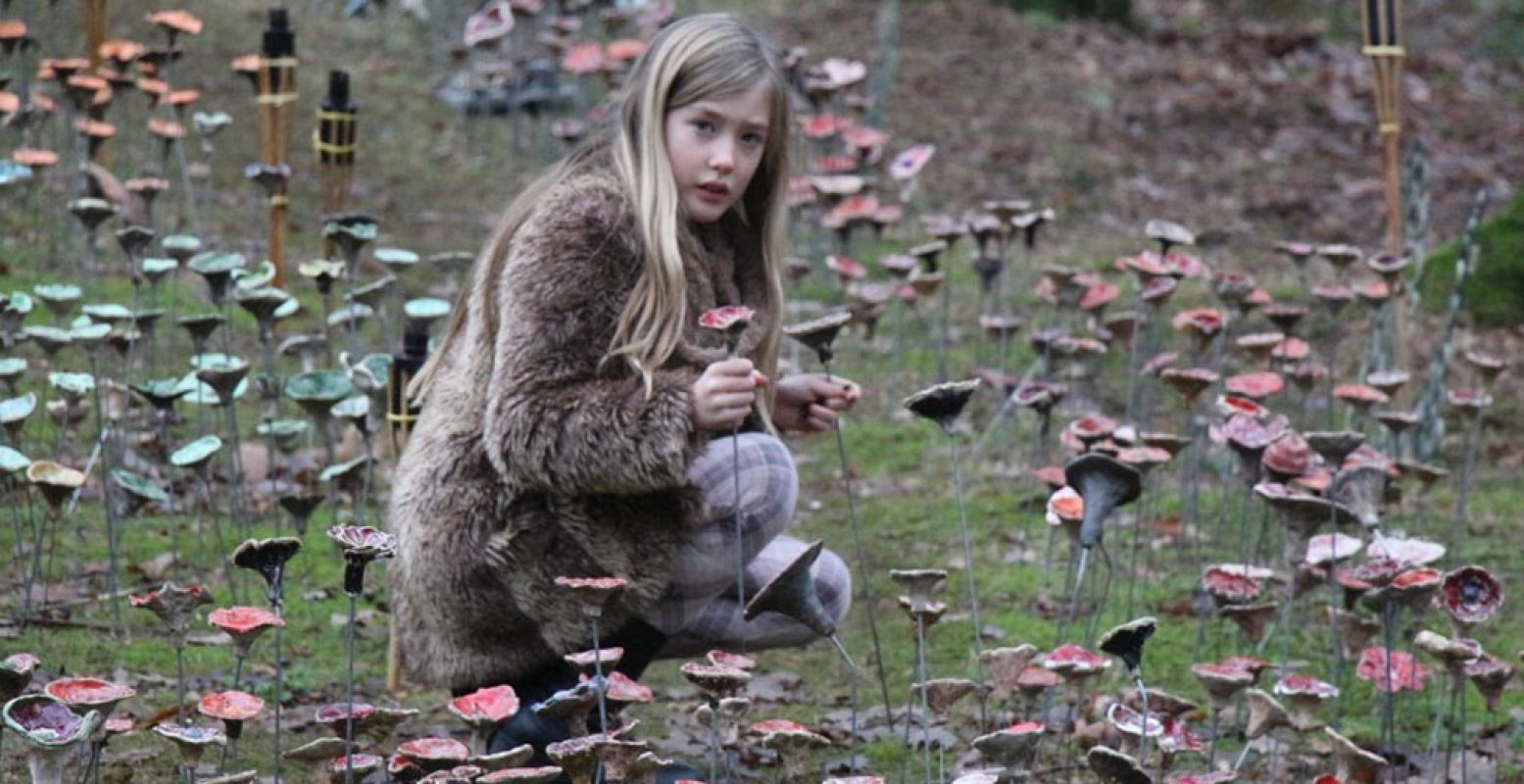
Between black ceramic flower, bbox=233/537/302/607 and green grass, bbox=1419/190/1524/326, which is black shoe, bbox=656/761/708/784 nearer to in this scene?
black ceramic flower, bbox=233/537/302/607

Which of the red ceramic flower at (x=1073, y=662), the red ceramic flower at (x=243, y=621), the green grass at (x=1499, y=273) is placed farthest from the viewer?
the green grass at (x=1499, y=273)

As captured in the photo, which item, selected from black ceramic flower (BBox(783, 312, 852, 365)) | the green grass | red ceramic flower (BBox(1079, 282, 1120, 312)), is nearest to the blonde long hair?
black ceramic flower (BBox(783, 312, 852, 365))

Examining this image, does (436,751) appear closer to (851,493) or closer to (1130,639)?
(1130,639)

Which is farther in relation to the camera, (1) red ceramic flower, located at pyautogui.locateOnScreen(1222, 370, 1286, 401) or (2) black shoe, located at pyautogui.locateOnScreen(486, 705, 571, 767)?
(1) red ceramic flower, located at pyautogui.locateOnScreen(1222, 370, 1286, 401)

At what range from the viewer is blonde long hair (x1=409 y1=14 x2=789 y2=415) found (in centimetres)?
352

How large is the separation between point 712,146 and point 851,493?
157cm

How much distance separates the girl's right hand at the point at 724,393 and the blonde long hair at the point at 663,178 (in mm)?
105

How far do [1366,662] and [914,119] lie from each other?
7118mm

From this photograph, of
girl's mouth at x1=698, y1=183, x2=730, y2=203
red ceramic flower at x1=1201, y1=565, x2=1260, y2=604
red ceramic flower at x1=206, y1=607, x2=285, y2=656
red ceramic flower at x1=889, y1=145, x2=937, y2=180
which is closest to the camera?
red ceramic flower at x1=206, y1=607, x2=285, y2=656

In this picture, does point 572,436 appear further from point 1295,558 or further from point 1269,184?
point 1269,184

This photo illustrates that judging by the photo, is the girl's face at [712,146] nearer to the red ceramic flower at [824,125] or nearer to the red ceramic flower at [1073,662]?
the red ceramic flower at [1073,662]

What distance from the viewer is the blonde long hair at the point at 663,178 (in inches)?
138

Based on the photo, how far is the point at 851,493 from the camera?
5090 mm

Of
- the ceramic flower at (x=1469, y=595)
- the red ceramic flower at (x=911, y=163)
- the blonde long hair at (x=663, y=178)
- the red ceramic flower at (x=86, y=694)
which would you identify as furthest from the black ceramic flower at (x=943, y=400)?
the red ceramic flower at (x=911, y=163)
